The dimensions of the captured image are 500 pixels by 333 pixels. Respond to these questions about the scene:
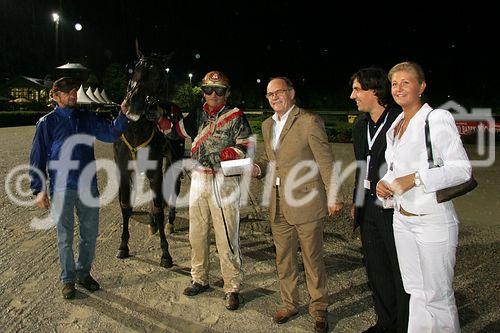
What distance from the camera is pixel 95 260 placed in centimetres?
518

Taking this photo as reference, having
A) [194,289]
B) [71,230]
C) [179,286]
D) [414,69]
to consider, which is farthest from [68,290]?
[414,69]

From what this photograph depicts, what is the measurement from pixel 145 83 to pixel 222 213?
81.1 inches

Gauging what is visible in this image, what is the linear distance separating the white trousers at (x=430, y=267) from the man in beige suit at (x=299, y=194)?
0.73 metres

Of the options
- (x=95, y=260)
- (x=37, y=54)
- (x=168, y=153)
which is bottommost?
(x=95, y=260)

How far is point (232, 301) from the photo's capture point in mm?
3914

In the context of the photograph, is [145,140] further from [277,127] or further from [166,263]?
[277,127]

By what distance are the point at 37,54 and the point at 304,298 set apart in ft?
195

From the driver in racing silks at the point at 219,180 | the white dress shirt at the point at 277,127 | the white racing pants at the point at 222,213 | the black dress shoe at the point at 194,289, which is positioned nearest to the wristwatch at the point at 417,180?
the white dress shirt at the point at 277,127

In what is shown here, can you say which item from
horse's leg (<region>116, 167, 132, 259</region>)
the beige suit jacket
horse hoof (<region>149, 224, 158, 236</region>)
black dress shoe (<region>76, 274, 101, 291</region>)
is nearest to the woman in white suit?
the beige suit jacket

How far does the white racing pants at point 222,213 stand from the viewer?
4.00m

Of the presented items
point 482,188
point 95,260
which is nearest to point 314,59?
point 482,188

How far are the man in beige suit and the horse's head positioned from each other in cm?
189

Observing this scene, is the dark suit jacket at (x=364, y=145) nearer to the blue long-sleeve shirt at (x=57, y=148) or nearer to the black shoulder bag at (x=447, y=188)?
the black shoulder bag at (x=447, y=188)

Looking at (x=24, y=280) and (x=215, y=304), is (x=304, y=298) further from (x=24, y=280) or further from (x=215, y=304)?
(x=24, y=280)
